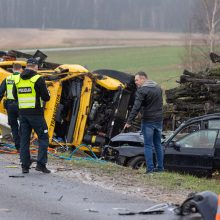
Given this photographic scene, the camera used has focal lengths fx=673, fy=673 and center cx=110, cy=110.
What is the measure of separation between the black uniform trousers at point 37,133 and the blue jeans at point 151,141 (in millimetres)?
1942

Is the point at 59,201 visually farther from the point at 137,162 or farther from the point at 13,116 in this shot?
the point at 137,162

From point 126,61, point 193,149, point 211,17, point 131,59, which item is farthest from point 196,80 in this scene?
point 131,59

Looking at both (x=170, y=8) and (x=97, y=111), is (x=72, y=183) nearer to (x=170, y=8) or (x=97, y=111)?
(x=97, y=111)

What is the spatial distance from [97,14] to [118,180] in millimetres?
72647

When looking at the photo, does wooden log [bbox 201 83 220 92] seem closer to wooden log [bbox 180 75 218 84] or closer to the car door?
wooden log [bbox 180 75 218 84]

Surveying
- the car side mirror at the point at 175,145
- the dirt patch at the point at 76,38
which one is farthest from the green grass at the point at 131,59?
the car side mirror at the point at 175,145

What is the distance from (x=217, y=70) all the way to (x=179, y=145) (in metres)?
4.10

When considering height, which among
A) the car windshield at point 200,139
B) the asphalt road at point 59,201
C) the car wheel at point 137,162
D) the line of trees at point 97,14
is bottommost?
the car wheel at point 137,162

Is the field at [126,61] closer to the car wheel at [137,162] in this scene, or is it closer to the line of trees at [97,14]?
the car wheel at [137,162]

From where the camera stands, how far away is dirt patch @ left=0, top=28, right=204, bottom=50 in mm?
68113

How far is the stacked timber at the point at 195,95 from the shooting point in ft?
52.6

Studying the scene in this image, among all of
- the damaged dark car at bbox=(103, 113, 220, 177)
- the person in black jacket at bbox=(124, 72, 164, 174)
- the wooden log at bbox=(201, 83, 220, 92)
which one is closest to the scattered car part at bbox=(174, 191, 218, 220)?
the person in black jacket at bbox=(124, 72, 164, 174)

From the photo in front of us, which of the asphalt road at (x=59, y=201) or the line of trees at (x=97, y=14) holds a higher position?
the line of trees at (x=97, y=14)

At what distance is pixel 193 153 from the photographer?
42.1ft
